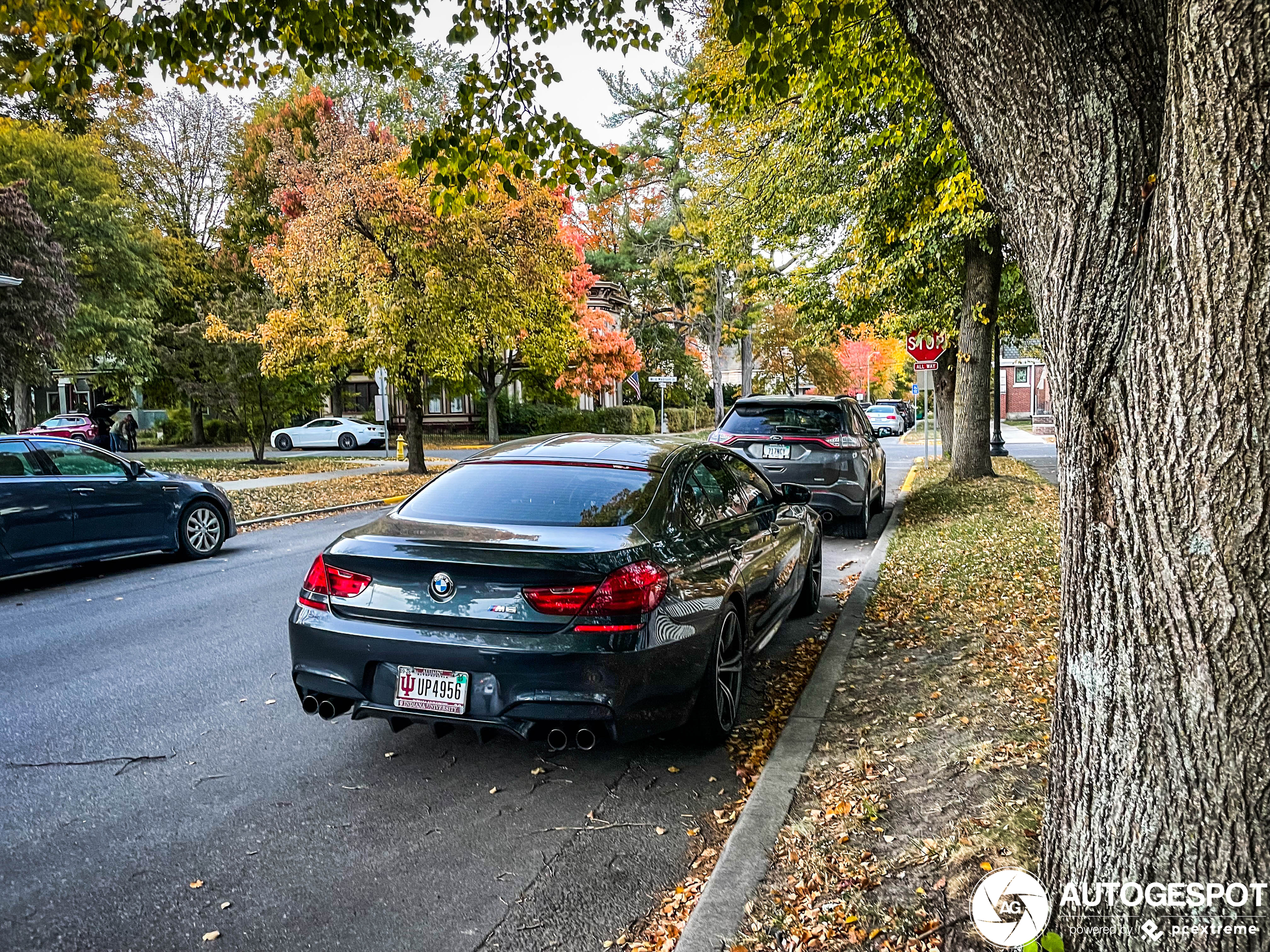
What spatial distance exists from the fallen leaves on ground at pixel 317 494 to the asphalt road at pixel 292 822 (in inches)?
349

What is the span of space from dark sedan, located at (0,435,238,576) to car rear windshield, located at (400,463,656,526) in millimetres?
5815

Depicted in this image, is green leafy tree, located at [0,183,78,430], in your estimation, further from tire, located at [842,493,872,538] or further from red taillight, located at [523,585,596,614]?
red taillight, located at [523,585,596,614]

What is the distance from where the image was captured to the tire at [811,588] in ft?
22.8

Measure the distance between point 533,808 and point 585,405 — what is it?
149 feet

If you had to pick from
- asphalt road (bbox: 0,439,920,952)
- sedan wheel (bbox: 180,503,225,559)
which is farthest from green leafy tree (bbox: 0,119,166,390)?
asphalt road (bbox: 0,439,920,952)

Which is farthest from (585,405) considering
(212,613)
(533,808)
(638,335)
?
(533,808)

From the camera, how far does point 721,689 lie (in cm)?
440

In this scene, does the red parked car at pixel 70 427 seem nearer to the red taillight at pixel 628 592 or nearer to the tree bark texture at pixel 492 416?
the tree bark texture at pixel 492 416

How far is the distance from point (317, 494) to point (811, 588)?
494 inches

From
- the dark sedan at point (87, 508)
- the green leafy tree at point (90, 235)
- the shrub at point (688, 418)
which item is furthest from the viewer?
the shrub at point (688, 418)

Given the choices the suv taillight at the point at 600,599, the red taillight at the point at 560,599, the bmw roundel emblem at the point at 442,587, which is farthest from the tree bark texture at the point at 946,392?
the bmw roundel emblem at the point at 442,587

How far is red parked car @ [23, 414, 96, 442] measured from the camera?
102 ft
